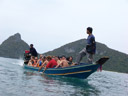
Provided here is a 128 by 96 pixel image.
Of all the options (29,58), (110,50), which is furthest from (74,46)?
(29,58)

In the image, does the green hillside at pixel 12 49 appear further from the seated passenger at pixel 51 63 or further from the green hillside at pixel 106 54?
the seated passenger at pixel 51 63

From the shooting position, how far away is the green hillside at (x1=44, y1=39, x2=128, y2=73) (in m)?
135

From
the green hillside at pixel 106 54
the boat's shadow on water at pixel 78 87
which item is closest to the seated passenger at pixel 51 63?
the boat's shadow on water at pixel 78 87

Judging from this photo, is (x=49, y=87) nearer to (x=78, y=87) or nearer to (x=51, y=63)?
(x=78, y=87)

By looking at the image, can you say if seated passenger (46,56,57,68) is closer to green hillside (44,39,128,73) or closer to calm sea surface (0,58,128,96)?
calm sea surface (0,58,128,96)

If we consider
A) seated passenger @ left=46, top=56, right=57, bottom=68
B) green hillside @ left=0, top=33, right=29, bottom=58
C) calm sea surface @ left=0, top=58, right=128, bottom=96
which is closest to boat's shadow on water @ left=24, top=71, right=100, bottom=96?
calm sea surface @ left=0, top=58, right=128, bottom=96

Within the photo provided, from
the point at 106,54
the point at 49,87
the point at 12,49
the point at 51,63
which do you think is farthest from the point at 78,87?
the point at 12,49

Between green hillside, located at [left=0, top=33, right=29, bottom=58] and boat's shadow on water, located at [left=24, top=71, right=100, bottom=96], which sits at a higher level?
green hillside, located at [left=0, top=33, right=29, bottom=58]

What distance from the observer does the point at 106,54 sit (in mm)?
149750

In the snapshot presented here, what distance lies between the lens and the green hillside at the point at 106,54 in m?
135

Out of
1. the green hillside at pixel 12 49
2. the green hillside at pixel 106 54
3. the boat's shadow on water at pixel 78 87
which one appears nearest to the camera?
the boat's shadow on water at pixel 78 87

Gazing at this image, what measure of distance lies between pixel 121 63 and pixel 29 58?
117963 millimetres

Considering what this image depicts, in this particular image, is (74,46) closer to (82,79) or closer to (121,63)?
(121,63)

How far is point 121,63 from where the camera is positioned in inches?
5512
